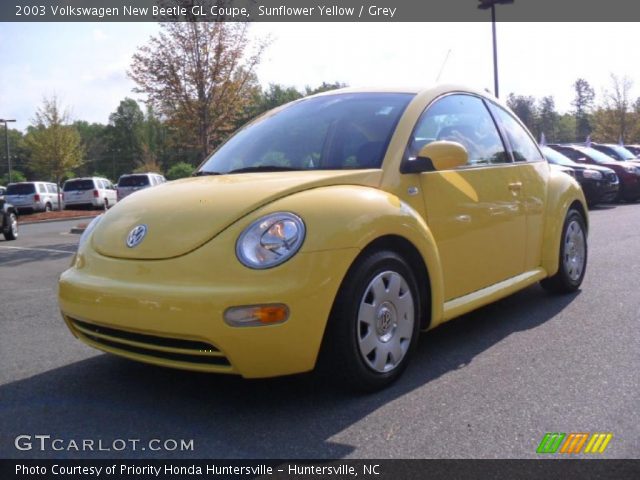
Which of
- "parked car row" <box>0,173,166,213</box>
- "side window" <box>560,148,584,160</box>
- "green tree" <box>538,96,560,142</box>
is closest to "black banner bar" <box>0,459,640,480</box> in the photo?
"side window" <box>560,148,584,160</box>

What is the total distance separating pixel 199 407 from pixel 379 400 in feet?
2.83

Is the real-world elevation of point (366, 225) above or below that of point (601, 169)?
above

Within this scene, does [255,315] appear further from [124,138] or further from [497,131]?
[124,138]

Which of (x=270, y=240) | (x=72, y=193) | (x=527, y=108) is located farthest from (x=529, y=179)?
(x=527, y=108)

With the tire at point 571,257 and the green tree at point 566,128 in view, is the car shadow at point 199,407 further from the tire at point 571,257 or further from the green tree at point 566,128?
the green tree at point 566,128

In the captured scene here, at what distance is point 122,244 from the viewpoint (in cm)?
321

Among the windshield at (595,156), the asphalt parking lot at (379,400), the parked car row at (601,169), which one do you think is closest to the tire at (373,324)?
the asphalt parking lot at (379,400)

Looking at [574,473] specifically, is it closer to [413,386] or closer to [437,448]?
[437,448]

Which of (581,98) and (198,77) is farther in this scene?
(581,98)

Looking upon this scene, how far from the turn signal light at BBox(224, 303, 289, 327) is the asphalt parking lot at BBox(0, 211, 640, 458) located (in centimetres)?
48

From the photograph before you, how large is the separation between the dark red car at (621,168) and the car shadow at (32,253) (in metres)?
12.2

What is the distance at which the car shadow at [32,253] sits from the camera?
10.1 metres

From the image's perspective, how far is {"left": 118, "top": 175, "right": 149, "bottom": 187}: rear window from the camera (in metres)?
28.1

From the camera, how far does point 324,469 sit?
2465 millimetres
